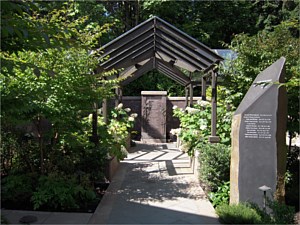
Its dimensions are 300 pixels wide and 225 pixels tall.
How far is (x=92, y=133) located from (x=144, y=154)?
442 centimetres

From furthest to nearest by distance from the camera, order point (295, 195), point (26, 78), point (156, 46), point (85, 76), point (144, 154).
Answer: point (144, 154), point (156, 46), point (295, 195), point (85, 76), point (26, 78)

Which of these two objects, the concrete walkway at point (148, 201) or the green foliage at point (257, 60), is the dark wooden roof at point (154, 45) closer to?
the green foliage at point (257, 60)

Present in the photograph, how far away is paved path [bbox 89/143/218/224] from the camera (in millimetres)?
4902

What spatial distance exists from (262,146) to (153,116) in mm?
9589

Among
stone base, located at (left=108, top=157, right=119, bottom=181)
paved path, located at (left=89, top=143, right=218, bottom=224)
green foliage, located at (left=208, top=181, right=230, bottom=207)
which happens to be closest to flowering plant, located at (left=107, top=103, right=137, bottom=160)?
stone base, located at (left=108, top=157, right=119, bottom=181)

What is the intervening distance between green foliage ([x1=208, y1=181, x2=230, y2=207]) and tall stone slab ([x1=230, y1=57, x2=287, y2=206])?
540 mm

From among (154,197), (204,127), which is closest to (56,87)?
(154,197)

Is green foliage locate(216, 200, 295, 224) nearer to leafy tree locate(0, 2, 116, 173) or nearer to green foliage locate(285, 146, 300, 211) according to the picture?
green foliage locate(285, 146, 300, 211)

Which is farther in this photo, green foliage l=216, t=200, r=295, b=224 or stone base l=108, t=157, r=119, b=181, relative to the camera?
stone base l=108, t=157, r=119, b=181

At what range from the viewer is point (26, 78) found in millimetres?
4867

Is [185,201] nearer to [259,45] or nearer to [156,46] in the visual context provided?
[259,45]

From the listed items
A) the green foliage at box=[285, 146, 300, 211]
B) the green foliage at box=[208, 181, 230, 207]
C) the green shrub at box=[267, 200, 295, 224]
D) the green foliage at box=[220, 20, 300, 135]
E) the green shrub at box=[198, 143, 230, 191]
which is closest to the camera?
the green shrub at box=[267, 200, 295, 224]

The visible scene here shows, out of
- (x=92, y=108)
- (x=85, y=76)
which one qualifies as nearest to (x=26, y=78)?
(x=85, y=76)

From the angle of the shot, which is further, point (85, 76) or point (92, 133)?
point (92, 133)
